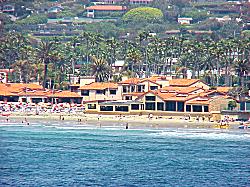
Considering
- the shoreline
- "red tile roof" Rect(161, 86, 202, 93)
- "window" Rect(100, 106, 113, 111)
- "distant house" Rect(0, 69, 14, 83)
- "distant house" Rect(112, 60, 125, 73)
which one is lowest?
the shoreline

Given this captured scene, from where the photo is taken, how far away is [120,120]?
122m

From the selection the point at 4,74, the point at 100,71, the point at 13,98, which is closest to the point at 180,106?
the point at 13,98

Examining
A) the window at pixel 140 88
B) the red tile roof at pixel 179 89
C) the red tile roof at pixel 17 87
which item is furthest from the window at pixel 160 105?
the red tile roof at pixel 17 87

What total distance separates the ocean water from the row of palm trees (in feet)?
110

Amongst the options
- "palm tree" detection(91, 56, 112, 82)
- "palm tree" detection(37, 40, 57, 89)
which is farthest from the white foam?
"palm tree" detection(37, 40, 57, 89)

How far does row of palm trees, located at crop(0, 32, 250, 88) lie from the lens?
154125 mm

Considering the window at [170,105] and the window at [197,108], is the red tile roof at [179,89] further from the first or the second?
the window at [197,108]

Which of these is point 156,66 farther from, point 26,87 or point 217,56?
point 26,87

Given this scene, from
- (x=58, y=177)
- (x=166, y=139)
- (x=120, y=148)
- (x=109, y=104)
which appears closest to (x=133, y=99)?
(x=109, y=104)

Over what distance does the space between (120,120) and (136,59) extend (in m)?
35.2

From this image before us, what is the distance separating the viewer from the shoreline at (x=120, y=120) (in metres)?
117

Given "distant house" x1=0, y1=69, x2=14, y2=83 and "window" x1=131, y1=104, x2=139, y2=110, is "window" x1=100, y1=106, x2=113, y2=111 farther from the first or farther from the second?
"distant house" x1=0, y1=69, x2=14, y2=83

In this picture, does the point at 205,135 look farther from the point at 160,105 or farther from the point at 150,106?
the point at 150,106

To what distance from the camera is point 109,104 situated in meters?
127
